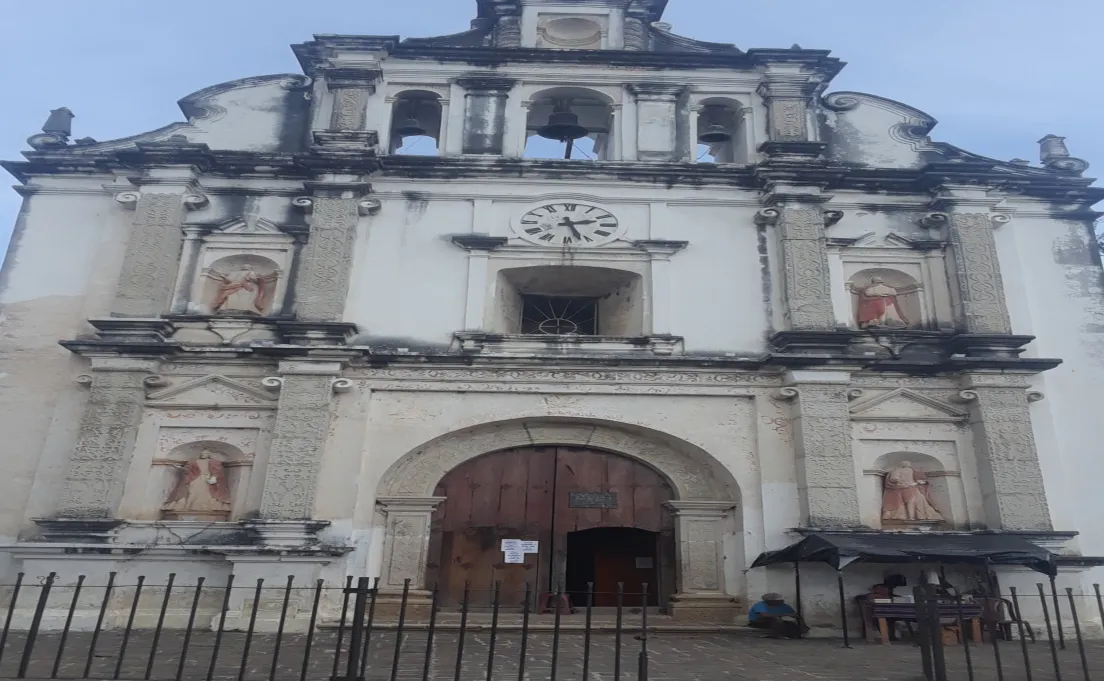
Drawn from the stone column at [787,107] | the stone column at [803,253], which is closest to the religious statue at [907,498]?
the stone column at [803,253]

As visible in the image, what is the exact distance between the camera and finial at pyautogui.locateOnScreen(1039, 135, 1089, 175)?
13.7 meters

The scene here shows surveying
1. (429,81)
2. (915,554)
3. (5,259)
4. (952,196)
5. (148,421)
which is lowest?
(915,554)

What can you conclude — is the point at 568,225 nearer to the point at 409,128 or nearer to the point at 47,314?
the point at 409,128

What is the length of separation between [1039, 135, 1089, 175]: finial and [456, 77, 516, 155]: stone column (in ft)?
29.6

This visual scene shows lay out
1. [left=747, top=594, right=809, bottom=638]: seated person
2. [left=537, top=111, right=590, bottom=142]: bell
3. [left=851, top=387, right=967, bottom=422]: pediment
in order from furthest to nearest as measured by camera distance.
A: [left=537, top=111, right=590, bottom=142]: bell
[left=851, top=387, right=967, bottom=422]: pediment
[left=747, top=594, right=809, bottom=638]: seated person

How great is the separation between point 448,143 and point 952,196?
8.06m

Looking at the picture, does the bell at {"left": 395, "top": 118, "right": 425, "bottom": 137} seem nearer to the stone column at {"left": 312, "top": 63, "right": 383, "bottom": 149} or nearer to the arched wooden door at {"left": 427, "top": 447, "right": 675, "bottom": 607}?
the stone column at {"left": 312, "top": 63, "right": 383, "bottom": 149}

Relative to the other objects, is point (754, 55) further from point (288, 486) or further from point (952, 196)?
point (288, 486)

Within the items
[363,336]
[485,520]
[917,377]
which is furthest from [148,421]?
[917,377]

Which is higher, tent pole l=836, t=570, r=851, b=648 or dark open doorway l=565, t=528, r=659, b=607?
dark open doorway l=565, t=528, r=659, b=607

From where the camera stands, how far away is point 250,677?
6.79 metres

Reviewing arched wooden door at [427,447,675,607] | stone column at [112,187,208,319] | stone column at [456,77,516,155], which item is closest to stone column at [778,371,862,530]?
arched wooden door at [427,447,675,607]

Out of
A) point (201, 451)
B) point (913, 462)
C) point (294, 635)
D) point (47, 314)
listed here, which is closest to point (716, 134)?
point (913, 462)

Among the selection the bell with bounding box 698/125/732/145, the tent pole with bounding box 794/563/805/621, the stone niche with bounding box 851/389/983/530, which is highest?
the bell with bounding box 698/125/732/145
